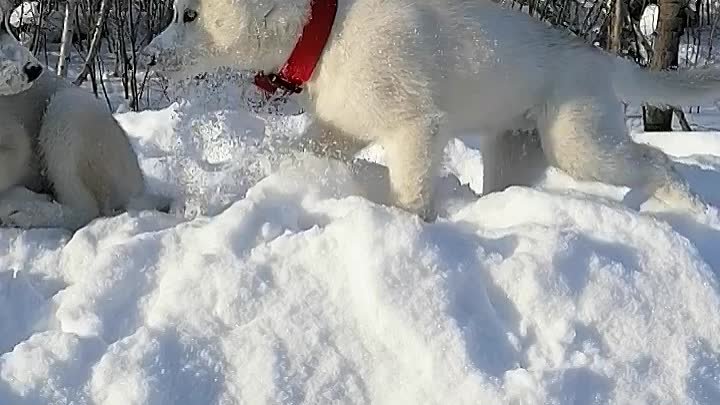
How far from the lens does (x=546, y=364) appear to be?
2207 mm

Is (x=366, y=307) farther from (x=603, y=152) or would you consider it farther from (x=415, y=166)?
(x=603, y=152)

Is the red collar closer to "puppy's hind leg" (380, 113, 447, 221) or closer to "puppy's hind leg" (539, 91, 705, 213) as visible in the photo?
"puppy's hind leg" (380, 113, 447, 221)

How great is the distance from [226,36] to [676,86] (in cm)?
176

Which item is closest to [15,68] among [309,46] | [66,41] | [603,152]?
[309,46]

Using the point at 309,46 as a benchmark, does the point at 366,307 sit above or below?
below

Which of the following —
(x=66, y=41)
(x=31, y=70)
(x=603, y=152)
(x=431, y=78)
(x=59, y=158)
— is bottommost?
(x=66, y=41)

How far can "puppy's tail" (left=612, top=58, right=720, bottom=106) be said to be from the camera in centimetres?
338

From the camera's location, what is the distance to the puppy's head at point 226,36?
2832 mm

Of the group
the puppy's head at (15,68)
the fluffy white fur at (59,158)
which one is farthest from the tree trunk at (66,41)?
the puppy's head at (15,68)

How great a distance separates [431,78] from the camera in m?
2.94

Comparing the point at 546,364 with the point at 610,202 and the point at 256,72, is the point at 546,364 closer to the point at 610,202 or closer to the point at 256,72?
the point at 610,202

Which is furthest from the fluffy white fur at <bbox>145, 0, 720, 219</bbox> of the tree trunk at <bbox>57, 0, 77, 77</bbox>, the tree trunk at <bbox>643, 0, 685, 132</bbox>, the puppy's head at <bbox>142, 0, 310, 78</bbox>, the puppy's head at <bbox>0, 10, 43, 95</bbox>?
the tree trunk at <bbox>57, 0, 77, 77</bbox>

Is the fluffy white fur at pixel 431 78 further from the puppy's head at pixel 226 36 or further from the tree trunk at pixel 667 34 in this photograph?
the tree trunk at pixel 667 34

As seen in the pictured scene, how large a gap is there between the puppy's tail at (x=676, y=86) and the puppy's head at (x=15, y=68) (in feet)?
7.01
